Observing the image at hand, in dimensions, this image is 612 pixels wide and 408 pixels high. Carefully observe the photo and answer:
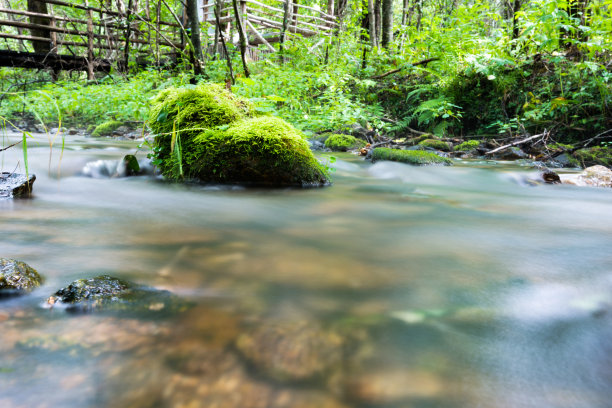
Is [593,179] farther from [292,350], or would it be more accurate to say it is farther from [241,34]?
[292,350]

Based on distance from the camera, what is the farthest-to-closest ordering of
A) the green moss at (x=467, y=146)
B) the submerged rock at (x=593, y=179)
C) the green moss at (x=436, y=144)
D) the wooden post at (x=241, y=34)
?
the green moss at (x=436, y=144), the green moss at (x=467, y=146), the submerged rock at (x=593, y=179), the wooden post at (x=241, y=34)

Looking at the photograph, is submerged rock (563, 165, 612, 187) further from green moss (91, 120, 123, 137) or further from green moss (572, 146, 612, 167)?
green moss (91, 120, 123, 137)

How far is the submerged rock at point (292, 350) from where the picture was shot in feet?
3.92

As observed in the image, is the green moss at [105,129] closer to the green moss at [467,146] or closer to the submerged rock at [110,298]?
the green moss at [467,146]

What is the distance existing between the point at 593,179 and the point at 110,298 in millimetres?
5637

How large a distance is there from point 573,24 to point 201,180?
7434 millimetres

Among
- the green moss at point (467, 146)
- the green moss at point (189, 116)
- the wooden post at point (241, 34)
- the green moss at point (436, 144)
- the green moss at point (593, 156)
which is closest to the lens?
the wooden post at point (241, 34)

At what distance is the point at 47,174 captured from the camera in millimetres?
4402

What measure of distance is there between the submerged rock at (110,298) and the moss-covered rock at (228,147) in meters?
2.43

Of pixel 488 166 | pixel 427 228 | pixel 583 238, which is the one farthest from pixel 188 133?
pixel 488 166

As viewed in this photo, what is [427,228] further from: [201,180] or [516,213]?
[201,180]

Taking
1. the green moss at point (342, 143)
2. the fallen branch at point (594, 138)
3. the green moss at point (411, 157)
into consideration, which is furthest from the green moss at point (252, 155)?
the fallen branch at point (594, 138)

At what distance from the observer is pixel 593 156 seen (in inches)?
254

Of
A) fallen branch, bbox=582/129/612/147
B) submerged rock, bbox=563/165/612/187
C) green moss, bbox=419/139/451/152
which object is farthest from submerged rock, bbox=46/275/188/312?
fallen branch, bbox=582/129/612/147
